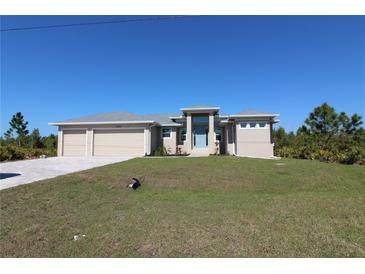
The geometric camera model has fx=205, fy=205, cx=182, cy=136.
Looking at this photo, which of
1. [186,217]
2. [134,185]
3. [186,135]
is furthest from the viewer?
[186,135]

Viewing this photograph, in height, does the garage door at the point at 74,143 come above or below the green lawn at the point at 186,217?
above

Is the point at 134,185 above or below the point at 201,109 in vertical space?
below

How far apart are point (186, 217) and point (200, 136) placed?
1517 centimetres

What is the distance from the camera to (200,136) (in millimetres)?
19641

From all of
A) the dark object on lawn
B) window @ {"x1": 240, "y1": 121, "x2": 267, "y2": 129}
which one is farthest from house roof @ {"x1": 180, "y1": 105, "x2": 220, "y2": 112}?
the dark object on lawn


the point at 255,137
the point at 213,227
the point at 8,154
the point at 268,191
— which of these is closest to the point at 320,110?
the point at 255,137

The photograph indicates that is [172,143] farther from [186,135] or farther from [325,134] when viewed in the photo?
[325,134]

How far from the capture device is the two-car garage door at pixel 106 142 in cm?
1922

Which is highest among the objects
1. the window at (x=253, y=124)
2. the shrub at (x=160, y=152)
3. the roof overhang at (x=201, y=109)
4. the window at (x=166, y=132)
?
the roof overhang at (x=201, y=109)

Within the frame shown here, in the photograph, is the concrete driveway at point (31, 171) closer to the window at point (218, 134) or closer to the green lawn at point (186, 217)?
the green lawn at point (186, 217)

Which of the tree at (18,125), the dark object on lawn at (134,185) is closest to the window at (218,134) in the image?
the dark object on lawn at (134,185)

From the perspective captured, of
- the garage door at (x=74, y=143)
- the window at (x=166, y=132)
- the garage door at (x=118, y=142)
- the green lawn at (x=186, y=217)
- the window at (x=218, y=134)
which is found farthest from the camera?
the window at (x=166, y=132)

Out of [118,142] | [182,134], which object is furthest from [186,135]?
[118,142]
